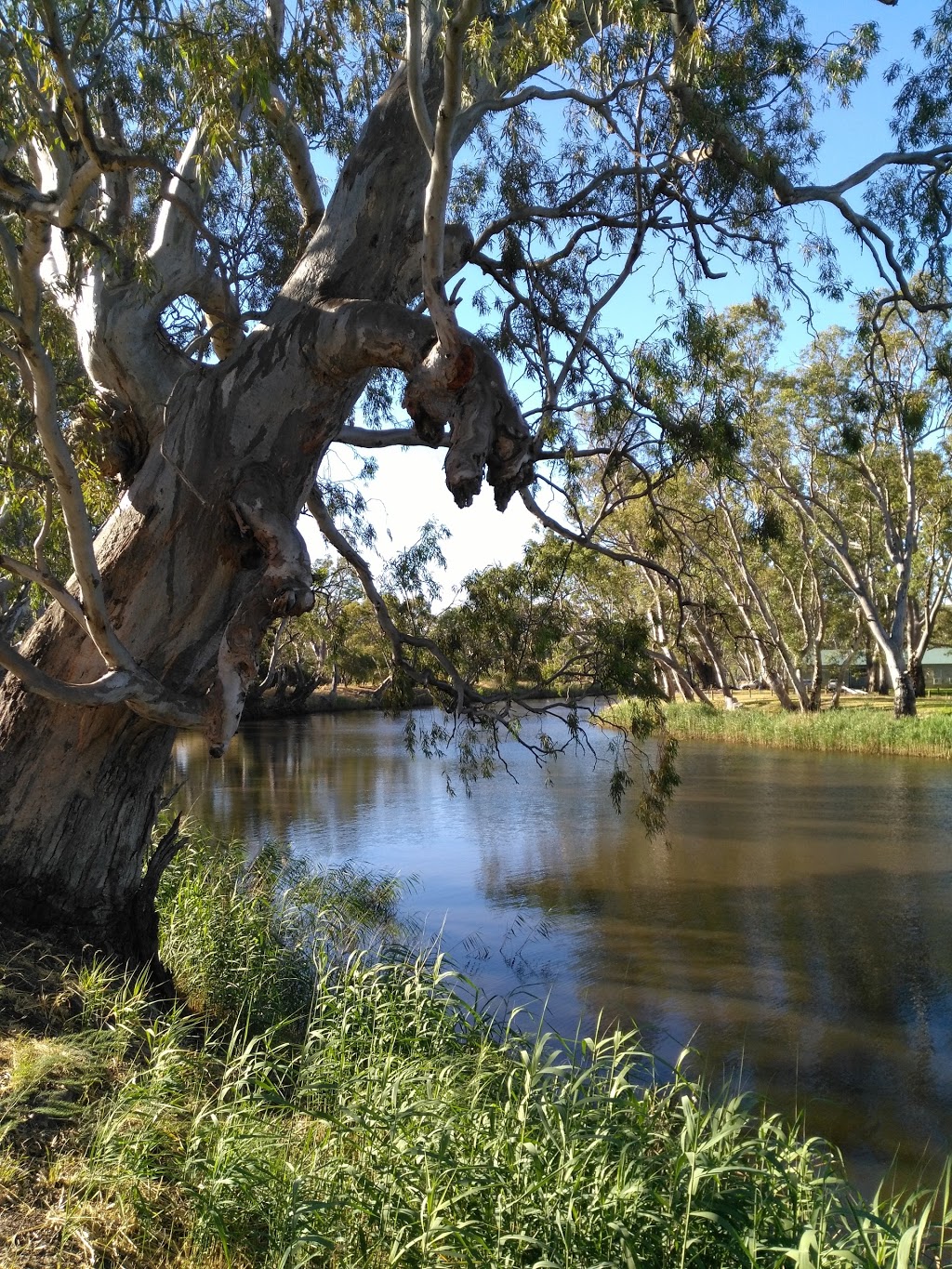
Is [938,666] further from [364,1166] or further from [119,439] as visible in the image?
[364,1166]

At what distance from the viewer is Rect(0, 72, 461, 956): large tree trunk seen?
4184mm

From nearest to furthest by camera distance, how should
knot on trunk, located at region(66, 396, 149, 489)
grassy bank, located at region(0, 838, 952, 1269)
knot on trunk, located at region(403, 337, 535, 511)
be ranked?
grassy bank, located at region(0, 838, 952, 1269) < knot on trunk, located at region(403, 337, 535, 511) < knot on trunk, located at region(66, 396, 149, 489)

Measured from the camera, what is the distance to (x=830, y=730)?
19812mm

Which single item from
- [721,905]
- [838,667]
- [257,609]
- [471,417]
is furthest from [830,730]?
[257,609]

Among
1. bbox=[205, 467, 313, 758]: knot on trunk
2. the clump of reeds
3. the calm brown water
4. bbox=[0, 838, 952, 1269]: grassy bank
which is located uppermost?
bbox=[205, 467, 313, 758]: knot on trunk

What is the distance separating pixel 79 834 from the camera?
424cm

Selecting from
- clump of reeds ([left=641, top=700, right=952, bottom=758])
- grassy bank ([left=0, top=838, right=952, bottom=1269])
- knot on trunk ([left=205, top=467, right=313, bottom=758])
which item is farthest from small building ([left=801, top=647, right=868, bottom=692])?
grassy bank ([left=0, top=838, right=952, bottom=1269])

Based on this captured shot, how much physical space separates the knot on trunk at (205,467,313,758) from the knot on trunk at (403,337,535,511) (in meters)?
0.64

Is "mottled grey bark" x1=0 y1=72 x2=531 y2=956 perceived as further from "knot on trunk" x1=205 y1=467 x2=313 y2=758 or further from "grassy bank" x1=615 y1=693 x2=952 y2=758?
"grassy bank" x1=615 y1=693 x2=952 y2=758

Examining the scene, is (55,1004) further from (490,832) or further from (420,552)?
(490,832)

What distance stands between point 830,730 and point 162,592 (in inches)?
689

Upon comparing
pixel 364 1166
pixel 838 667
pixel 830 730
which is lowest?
pixel 364 1166

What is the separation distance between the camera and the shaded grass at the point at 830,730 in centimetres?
1834

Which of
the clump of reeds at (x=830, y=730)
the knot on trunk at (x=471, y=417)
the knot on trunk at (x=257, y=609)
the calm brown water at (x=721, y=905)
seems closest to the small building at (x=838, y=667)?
the clump of reeds at (x=830, y=730)
